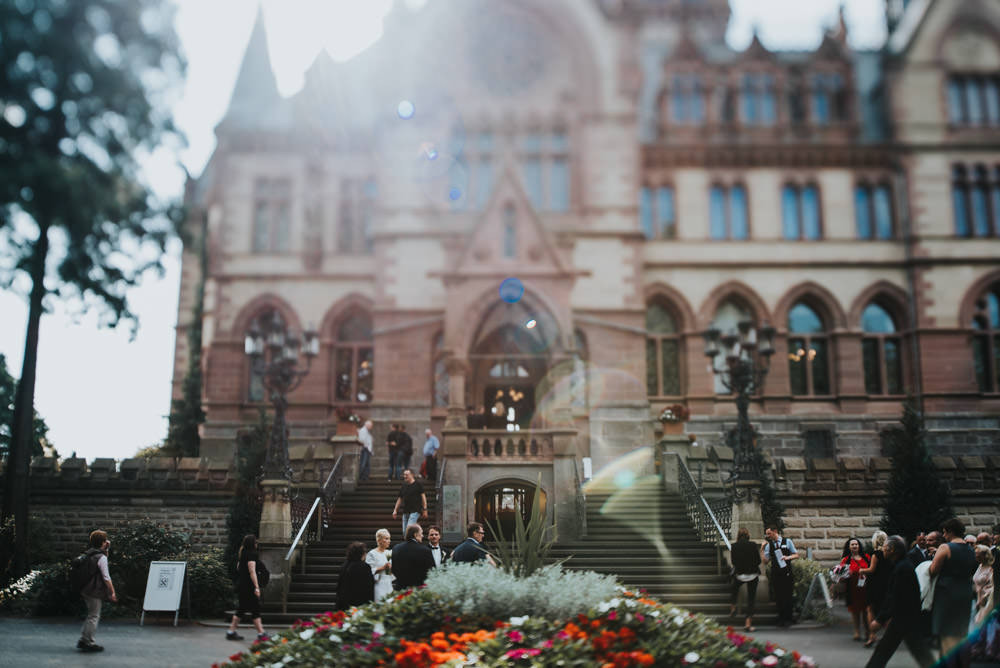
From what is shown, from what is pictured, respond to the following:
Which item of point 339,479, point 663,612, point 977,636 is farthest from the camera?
point 339,479

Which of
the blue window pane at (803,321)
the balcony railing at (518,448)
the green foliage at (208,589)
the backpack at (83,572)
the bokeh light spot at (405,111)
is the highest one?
the bokeh light spot at (405,111)

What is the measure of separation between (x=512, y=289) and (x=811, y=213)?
10.7m

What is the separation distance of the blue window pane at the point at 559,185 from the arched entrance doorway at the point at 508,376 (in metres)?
4.27

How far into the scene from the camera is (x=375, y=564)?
13.3 m

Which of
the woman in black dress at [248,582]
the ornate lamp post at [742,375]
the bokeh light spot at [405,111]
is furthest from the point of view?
the bokeh light spot at [405,111]

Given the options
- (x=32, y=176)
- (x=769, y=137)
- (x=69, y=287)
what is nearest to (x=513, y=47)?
(x=769, y=137)

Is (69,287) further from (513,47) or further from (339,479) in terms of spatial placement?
(513,47)

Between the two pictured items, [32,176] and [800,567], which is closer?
[32,176]

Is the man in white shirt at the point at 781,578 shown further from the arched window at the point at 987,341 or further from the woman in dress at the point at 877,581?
the arched window at the point at 987,341

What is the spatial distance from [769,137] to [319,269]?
15285mm

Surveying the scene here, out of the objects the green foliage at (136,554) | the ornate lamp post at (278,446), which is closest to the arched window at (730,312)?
the ornate lamp post at (278,446)

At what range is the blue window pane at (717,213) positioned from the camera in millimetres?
30812

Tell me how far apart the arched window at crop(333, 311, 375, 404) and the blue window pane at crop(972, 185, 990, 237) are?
19624 millimetres

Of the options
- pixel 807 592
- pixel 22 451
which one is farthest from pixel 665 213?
pixel 22 451
